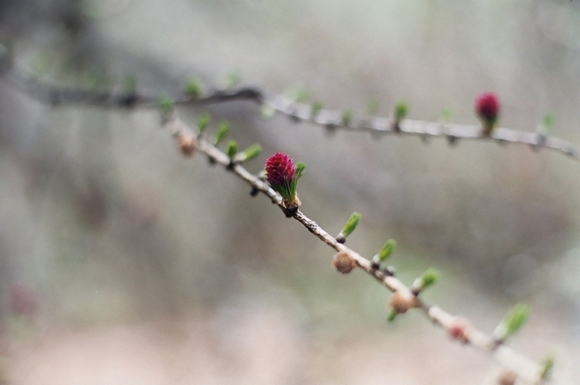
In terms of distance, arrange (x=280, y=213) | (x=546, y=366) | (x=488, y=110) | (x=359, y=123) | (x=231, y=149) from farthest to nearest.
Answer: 1. (x=280, y=213)
2. (x=359, y=123)
3. (x=488, y=110)
4. (x=231, y=149)
5. (x=546, y=366)

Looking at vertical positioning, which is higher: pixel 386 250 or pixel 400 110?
pixel 400 110

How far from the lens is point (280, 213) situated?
1.75 m

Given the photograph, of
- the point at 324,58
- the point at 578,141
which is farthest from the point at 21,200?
the point at 578,141

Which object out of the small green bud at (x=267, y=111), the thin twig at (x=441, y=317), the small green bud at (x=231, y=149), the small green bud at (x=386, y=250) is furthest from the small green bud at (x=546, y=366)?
the small green bud at (x=267, y=111)

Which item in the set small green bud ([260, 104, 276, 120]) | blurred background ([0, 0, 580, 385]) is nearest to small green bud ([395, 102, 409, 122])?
small green bud ([260, 104, 276, 120])

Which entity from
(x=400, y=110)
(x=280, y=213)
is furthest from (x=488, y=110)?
(x=280, y=213)

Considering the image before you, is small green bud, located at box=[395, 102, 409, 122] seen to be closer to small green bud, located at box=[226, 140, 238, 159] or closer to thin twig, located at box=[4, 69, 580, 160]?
thin twig, located at box=[4, 69, 580, 160]

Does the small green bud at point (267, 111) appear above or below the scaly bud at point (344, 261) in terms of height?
above

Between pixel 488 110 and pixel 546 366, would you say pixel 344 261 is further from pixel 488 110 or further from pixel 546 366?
pixel 488 110

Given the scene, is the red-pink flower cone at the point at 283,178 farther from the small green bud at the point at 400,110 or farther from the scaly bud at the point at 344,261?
the small green bud at the point at 400,110

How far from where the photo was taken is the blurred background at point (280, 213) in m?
1.50

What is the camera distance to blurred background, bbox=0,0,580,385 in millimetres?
1501

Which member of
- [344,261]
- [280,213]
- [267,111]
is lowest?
[344,261]

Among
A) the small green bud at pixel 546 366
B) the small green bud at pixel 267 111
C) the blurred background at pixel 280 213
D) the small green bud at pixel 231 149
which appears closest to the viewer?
the small green bud at pixel 546 366
